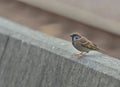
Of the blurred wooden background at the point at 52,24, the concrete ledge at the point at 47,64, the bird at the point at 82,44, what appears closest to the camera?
the concrete ledge at the point at 47,64

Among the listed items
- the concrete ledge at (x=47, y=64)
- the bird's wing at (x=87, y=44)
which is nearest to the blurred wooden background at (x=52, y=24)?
the bird's wing at (x=87, y=44)

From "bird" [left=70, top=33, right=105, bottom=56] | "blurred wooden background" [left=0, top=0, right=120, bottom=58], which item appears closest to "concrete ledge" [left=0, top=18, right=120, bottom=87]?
"bird" [left=70, top=33, right=105, bottom=56]

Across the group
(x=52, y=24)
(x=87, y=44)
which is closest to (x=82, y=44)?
(x=87, y=44)

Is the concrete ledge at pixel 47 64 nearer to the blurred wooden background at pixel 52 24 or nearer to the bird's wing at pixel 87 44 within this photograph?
the bird's wing at pixel 87 44

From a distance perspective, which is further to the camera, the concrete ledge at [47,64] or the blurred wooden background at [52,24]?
the blurred wooden background at [52,24]

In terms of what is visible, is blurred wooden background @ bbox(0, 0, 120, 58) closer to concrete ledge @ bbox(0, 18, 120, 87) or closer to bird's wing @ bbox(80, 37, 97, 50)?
bird's wing @ bbox(80, 37, 97, 50)

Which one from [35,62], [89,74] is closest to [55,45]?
[35,62]
